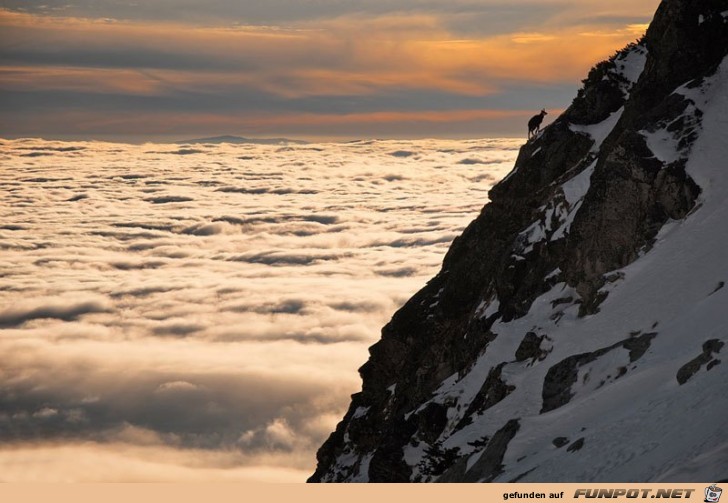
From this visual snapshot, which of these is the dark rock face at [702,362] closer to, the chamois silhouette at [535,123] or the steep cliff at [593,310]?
the steep cliff at [593,310]

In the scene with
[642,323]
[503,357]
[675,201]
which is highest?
[675,201]

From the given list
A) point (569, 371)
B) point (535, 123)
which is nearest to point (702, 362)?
point (569, 371)

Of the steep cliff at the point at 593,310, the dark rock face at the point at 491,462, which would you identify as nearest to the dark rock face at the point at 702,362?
the steep cliff at the point at 593,310

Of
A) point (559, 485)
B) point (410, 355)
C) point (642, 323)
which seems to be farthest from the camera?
point (410, 355)

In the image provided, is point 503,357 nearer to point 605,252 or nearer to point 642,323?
point 605,252

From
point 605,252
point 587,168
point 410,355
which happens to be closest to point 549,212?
point 587,168

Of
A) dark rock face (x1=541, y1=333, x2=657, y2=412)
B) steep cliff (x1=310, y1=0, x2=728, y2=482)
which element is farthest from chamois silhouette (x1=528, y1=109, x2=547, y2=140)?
dark rock face (x1=541, y1=333, x2=657, y2=412)

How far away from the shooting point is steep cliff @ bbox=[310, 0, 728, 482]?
24.2 metres

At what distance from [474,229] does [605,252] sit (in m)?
17.6

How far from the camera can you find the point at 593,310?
1377 inches

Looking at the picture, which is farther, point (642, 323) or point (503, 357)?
point (503, 357)

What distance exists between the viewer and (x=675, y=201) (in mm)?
36000

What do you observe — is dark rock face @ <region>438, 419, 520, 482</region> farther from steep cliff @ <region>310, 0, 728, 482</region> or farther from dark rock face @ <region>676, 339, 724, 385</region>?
dark rock face @ <region>676, 339, 724, 385</region>

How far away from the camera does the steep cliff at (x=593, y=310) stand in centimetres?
2419
